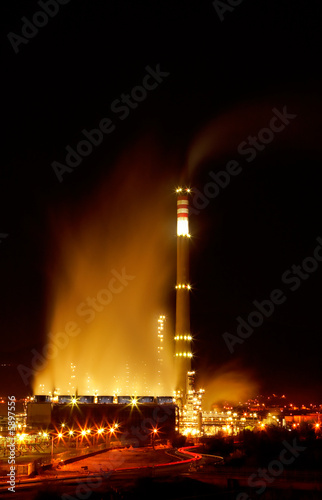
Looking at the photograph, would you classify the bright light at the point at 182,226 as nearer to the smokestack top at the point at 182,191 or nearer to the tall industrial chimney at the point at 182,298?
the tall industrial chimney at the point at 182,298

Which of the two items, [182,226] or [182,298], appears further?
[182,226]

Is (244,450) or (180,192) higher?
(180,192)

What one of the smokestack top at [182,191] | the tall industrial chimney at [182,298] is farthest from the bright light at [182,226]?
the smokestack top at [182,191]

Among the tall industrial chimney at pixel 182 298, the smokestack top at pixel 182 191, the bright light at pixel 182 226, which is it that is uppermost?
the smokestack top at pixel 182 191

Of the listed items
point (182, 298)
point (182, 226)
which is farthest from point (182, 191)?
point (182, 298)

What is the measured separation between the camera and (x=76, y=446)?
114 ft

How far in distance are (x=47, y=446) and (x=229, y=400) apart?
82.1m

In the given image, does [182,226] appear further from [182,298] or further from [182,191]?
[182,298]

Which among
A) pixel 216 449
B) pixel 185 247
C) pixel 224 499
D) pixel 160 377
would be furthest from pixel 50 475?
pixel 160 377

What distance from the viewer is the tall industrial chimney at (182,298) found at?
191ft

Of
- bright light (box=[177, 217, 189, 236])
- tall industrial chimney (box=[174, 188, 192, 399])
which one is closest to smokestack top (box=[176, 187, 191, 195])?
tall industrial chimney (box=[174, 188, 192, 399])

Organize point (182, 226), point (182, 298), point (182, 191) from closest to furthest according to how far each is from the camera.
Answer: point (182, 298), point (182, 226), point (182, 191)

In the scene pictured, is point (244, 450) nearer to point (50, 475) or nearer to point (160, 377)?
point (50, 475)

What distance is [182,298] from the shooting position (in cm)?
5931
